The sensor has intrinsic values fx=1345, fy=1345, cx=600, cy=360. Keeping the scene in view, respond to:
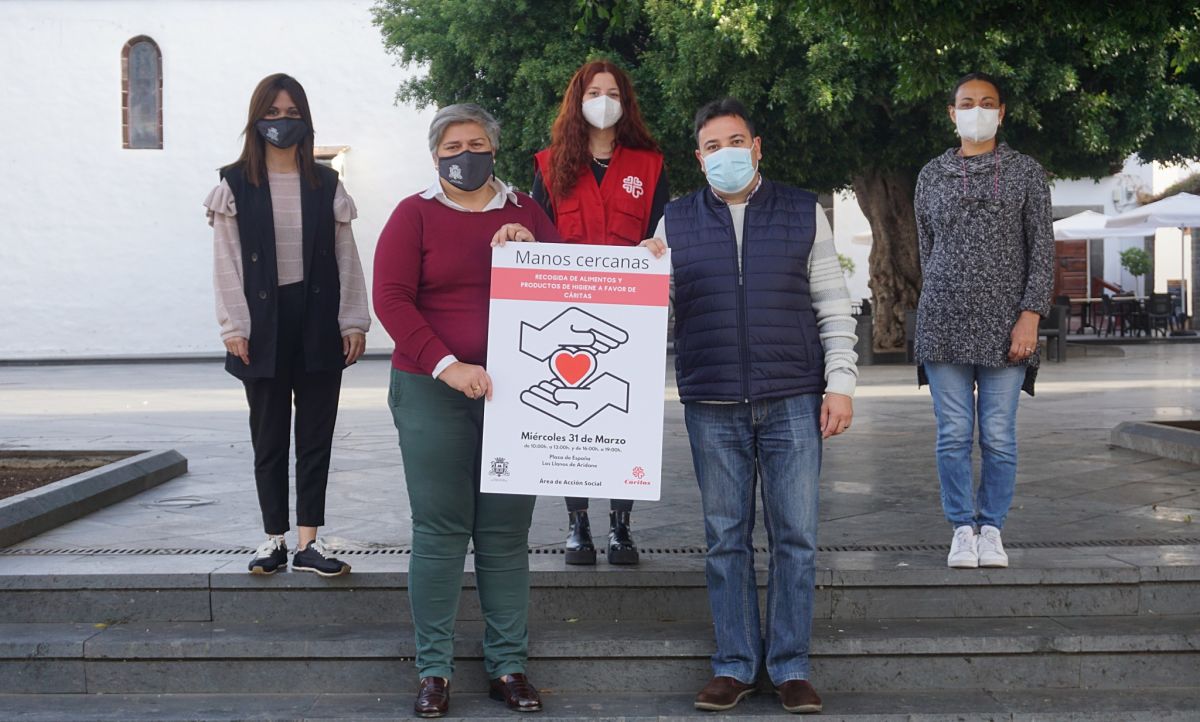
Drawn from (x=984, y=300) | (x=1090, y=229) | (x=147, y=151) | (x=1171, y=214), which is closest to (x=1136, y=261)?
(x=1090, y=229)

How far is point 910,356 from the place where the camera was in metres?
20.2

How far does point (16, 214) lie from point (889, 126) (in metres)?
21.2

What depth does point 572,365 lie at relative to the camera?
4227 mm

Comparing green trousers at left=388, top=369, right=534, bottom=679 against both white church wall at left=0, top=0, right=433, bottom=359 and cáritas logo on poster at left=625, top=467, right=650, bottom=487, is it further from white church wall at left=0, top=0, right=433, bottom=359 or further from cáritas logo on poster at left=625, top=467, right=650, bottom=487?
white church wall at left=0, top=0, right=433, bottom=359

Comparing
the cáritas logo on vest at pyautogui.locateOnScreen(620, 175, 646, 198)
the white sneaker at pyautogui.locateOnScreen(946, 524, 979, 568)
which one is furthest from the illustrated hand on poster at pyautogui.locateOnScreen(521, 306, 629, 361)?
the white sneaker at pyautogui.locateOnScreen(946, 524, 979, 568)

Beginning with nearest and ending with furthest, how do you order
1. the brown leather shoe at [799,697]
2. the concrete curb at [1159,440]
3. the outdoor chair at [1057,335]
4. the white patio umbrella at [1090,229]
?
the brown leather shoe at [799,697], the concrete curb at [1159,440], the outdoor chair at [1057,335], the white patio umbrella at [1090,229]

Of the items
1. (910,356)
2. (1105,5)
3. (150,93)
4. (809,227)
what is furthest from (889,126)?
(150,93)

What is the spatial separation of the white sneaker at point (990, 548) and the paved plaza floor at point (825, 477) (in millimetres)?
552

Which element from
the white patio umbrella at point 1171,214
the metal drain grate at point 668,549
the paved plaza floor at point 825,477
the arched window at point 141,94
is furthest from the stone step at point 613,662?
the arched window at point 141,94

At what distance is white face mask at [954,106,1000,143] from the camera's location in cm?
522

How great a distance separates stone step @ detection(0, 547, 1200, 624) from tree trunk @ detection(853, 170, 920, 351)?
15.3 m

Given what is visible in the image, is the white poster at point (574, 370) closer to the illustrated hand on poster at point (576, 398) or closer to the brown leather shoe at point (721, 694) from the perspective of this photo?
the illustrated hand on poster at point (576, 398)

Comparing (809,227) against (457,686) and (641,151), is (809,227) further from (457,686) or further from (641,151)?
(457,686)

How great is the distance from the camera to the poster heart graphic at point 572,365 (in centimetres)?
422
